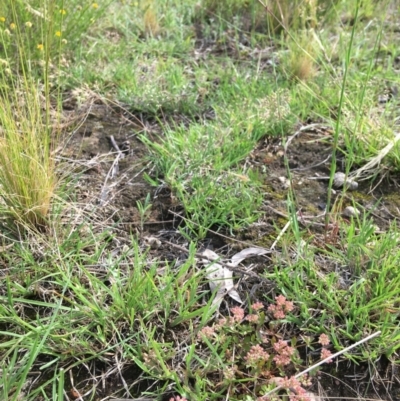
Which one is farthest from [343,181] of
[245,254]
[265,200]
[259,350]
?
[259,350]

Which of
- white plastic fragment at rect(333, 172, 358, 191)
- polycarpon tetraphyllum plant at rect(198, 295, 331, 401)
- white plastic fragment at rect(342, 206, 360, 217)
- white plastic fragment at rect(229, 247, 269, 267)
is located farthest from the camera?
white plastic fragment at rect(333, 172, 358, 191)

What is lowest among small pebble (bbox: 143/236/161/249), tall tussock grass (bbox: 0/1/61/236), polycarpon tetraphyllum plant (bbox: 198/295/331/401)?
polycarpon tetraphyllum plant (bbox: 198/295/331/401)

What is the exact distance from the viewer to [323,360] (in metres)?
1.16

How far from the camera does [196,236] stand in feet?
5.34

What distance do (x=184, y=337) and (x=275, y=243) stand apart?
47 centimetres

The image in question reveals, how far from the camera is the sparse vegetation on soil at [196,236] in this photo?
1221mm

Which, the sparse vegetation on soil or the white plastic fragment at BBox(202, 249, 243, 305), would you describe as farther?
the white plastic fragment at BBox(202, 249, 243, 305)

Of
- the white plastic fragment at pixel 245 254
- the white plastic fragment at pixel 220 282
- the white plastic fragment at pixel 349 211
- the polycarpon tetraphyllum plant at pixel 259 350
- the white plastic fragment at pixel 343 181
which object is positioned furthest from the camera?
the white plastic fragment at pixel 343 181

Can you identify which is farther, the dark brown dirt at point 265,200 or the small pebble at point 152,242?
the small pebble at point 152,242

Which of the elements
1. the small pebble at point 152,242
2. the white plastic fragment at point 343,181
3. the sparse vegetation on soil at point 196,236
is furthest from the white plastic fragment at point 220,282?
the white plastic fragment at point 343,181

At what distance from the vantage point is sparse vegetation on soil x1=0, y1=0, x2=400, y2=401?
1.22m

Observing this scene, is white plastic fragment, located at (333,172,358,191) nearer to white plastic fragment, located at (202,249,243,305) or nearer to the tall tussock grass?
white plastic fragment, located at (202,249,243,305)

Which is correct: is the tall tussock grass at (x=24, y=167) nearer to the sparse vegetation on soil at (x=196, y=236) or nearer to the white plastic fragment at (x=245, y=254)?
the sparse vegetation on soil at (x=196, y=236)

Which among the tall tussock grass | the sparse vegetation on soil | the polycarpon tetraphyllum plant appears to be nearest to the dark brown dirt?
the sparse vegetation on soil
